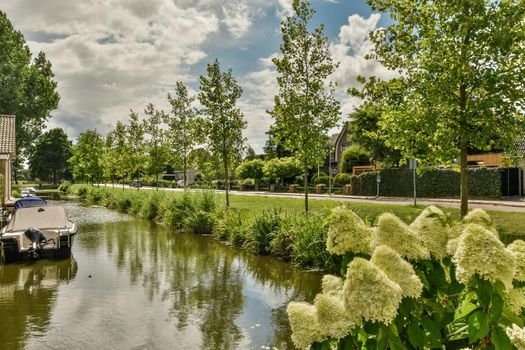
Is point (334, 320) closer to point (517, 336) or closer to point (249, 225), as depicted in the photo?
point (517, 336)

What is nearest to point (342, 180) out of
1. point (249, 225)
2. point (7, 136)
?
point (249, 225)

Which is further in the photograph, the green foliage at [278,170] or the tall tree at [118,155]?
the green foliage at [278,170]

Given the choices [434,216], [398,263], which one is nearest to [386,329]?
[398,263]

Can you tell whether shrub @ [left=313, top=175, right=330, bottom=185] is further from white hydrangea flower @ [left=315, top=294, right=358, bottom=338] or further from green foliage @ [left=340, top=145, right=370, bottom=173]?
white hydrangea flower @ [left=315, top=294, right=358, bottom=338]

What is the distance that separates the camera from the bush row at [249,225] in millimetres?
11672

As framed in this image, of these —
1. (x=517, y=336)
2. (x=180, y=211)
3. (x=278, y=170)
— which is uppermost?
(x=278, y=170)

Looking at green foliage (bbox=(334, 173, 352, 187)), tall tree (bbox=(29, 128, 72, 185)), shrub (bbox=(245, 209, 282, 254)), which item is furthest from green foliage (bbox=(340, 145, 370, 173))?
tall tree (bbox=(29, 128, 72, 185))

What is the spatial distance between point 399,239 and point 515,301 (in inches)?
30.0

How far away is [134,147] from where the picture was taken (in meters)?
38.9

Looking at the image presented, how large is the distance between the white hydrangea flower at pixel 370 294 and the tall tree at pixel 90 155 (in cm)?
4881

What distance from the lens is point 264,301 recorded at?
9039 millimetres

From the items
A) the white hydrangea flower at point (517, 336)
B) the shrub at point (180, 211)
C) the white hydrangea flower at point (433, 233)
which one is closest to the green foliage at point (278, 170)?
the shrub at point (180, 211)

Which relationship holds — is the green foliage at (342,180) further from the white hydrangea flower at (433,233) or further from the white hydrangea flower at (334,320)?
the white hydrangea flower at (334,320)

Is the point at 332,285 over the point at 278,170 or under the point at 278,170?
under
